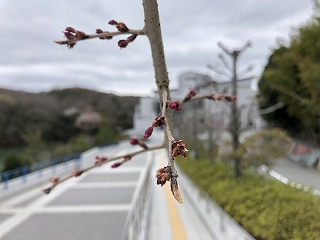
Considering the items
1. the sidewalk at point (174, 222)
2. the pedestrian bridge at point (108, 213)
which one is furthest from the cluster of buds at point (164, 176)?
the sidewalk at point (174, 222)

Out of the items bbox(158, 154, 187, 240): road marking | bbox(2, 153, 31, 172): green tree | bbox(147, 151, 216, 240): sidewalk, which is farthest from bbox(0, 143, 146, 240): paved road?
bbox(2, 153, 31, 172): green tree

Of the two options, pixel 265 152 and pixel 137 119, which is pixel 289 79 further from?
pixel 137 119

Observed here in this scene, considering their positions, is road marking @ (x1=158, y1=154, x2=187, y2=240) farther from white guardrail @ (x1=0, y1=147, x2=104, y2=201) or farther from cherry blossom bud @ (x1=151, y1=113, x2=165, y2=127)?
white guardrail @ (x1=0, y1=147, x2=104, y2=201)

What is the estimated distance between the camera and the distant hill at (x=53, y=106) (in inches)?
1345

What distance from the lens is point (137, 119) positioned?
39.5 metres

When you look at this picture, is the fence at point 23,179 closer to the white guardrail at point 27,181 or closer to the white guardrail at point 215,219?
the white guardrail at point 27,181

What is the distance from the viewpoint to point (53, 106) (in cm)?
4353

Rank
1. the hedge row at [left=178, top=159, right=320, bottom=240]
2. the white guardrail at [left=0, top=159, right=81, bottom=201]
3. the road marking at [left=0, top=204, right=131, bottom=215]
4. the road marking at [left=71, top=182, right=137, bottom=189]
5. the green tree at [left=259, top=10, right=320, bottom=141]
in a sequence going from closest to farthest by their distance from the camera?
the hedge row at [left=178, top=159, right=320, bottom=240] < the road marking at [left=0, top=204, right=131, bottom=215] < the white guardrail at [left=0, top=159, right=81, bottom=201] < the green tree at [left=259, top=10, right=320, bottom=141] < the road marking at [left=71, top=182, right=137, bottom=189]

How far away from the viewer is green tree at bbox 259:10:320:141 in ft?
33.8

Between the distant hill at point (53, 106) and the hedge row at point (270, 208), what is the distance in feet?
104

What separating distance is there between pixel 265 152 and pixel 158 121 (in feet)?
23.5

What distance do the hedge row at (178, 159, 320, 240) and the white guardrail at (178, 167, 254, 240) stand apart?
19 centimetres

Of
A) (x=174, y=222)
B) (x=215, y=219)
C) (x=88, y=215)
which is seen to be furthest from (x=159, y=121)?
(x=88, y=215)

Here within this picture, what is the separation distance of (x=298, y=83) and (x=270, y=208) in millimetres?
11685
